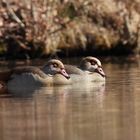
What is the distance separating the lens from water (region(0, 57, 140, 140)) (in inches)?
444

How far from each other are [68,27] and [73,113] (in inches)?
690

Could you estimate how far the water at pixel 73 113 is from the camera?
11266 mm

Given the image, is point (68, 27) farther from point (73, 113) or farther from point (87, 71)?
point (73, 113)

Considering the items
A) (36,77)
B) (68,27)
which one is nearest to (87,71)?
(36,77)

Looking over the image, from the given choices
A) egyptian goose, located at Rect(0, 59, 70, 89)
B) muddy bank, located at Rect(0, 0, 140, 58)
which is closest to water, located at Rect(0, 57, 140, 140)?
egyptian goose, located at Rect(0, 59, 70, 89)

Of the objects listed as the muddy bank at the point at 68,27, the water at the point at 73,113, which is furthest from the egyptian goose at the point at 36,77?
the muddy bank at the point at 68,27

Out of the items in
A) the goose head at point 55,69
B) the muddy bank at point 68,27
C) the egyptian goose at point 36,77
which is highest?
the muddy bank at point 68,27

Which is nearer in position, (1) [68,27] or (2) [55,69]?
(2) [55,69]

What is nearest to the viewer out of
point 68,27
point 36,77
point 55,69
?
point 36,77

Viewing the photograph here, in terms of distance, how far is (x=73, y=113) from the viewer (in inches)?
517

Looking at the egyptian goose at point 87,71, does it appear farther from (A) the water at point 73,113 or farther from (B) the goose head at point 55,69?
(A) the water at point 73,113

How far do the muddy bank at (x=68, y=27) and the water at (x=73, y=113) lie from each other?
11.1 metres

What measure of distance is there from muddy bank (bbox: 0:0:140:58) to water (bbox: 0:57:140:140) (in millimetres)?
11114

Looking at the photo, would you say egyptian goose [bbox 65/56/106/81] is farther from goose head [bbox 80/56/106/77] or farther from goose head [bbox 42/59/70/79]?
goose head [bbox 42/59/70/79]
